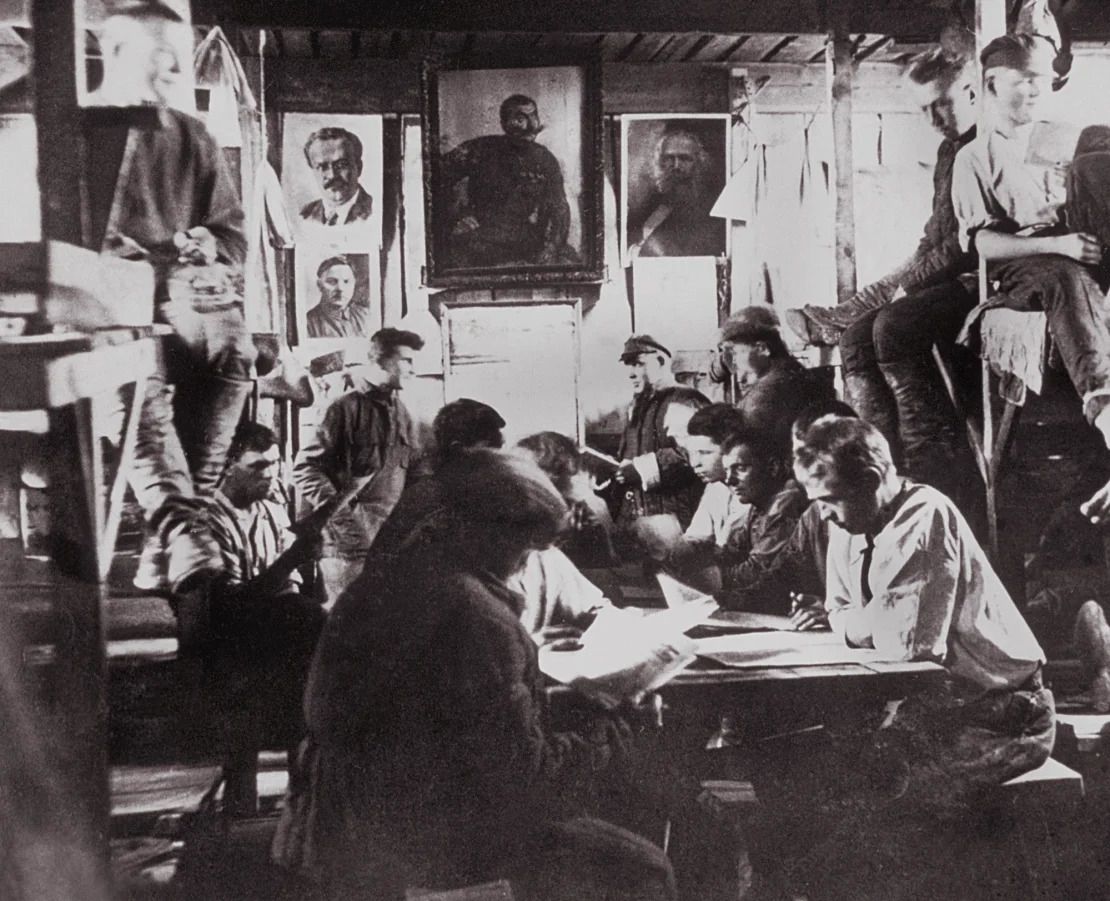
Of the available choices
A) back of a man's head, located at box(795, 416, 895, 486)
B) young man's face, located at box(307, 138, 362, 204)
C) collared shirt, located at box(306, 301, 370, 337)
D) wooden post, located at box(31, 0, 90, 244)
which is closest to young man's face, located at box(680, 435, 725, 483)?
back of a man's head, located at box(795, 416, 895, 486)

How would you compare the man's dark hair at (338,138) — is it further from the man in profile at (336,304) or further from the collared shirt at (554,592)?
the collared shirt at (554,592)

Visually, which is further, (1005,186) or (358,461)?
(1005,186)

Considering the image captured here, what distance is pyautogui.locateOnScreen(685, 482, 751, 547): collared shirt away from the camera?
11.6 ft

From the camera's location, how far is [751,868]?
3.40m

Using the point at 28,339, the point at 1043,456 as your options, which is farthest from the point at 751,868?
the point at 28,339

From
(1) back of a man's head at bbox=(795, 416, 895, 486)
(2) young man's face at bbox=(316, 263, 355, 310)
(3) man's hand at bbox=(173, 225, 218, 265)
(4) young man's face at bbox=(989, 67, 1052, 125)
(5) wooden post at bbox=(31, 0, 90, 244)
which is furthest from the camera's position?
(4) young man's face at bbox=(989, 67, 1052, 125)

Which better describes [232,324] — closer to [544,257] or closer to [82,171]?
[82,171]

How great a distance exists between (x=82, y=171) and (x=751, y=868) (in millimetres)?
2633

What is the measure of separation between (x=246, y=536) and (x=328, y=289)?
73 cm

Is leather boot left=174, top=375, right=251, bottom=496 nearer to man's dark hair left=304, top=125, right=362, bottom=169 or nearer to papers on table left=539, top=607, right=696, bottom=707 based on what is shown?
man's dark hair left=304, top=125, right=362, bottom=169

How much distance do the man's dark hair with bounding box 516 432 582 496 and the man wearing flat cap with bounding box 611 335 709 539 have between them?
135mm

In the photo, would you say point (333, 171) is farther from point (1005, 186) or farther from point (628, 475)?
point (1005, 186)

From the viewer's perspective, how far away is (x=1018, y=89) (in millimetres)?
3678

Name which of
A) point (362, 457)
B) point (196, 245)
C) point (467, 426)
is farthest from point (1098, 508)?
point (196, 245)
